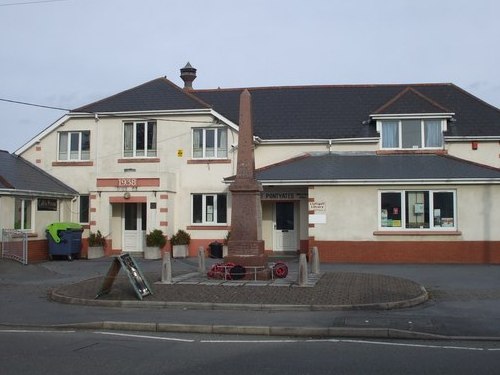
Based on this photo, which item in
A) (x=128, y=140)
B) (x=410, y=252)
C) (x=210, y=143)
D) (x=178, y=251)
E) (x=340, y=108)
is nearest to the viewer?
(x=410, y=252)

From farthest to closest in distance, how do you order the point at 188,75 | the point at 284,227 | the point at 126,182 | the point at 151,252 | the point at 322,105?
1. the point at 188,75
2. the point at 322,105
3. the point at 284,227
4. the point at 126,182
5. the point at 151,252

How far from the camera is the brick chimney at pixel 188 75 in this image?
34000 mm

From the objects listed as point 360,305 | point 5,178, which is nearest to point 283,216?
point 5,178

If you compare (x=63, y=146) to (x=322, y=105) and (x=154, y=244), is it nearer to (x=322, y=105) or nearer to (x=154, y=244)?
(x=154, y=244)

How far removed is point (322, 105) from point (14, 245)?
15.4 m

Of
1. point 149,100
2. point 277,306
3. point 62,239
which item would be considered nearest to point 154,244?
point 62,239

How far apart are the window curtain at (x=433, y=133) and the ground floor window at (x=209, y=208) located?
30.0 ft

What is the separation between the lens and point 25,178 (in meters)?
25.8

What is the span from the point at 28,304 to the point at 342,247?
13.3 metres

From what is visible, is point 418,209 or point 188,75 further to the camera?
point 188,75

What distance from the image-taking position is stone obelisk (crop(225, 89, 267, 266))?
1698 centimetres

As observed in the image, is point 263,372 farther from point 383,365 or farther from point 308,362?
point 383,365

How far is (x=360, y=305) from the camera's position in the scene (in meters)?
12.5

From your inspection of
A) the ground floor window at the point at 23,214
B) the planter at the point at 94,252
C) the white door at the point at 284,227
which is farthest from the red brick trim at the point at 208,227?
the ground floor window at the point at 23,214
